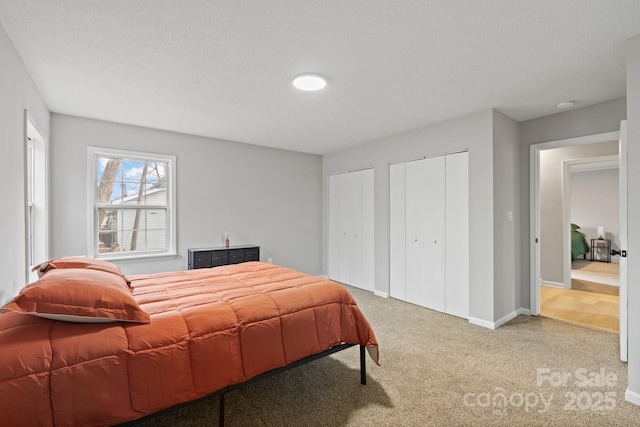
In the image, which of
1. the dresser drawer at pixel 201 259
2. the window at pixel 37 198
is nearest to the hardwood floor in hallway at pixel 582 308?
the dresser drawer at pixel 201 259

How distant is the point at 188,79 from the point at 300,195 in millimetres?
3269

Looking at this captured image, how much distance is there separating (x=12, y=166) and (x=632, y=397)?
4.63m

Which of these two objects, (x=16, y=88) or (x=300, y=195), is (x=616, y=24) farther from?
(x=300, y=195)

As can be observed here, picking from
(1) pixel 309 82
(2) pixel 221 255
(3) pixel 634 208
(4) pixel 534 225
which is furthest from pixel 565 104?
(2) pixel 221 255

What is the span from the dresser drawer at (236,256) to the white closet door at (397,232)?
2280mm

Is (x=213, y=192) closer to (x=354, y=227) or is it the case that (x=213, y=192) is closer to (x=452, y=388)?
(x=354, y=227)

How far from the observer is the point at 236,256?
179 inches

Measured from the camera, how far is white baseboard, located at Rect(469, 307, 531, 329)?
3392mm

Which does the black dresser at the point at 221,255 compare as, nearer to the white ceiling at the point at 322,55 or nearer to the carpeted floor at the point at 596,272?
the white ceiling at the point at 322,55

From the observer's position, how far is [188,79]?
2637 mm

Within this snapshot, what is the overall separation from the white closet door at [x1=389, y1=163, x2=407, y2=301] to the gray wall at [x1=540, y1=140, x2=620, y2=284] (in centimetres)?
275

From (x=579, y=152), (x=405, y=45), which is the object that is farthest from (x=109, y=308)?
(x=579, y=152)

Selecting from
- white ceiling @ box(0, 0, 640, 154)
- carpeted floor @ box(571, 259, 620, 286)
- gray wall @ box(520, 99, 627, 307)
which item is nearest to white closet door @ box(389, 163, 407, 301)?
white ceiling @ box(0, 0, 640, 154)

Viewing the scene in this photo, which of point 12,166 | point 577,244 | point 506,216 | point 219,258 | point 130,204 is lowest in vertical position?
point 577,244
